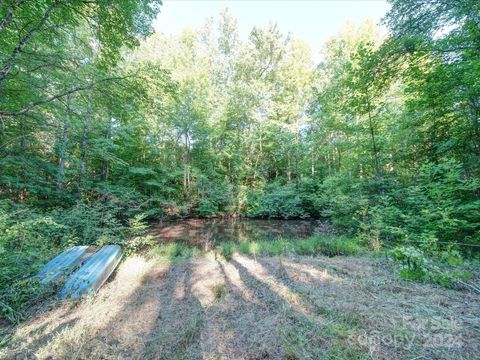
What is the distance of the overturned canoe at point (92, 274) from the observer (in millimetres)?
2605

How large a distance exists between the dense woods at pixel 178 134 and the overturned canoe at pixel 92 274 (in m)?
0.41

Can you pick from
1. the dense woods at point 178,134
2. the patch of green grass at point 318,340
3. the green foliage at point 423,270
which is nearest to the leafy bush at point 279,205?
the dense woods at point 178,134

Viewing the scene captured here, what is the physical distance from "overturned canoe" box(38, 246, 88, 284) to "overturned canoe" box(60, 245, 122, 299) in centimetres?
14

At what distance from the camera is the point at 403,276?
8.62 feet

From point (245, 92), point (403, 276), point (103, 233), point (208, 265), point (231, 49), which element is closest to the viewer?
point (403, 276)

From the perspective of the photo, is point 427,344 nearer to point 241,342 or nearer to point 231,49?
point 241,342

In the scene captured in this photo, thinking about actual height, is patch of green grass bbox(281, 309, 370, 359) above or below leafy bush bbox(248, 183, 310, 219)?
below

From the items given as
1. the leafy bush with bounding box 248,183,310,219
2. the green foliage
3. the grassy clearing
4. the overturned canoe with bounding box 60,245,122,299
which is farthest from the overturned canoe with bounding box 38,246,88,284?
the leafy bush with bounding box 248,183,310,219

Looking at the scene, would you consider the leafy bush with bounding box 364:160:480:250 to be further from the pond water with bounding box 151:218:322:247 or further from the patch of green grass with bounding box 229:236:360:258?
the pond water with bounding box 151:218:322:247

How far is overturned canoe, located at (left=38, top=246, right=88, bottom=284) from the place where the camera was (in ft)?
8.98

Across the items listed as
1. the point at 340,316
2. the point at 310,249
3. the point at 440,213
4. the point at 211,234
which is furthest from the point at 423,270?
the point at 211,234

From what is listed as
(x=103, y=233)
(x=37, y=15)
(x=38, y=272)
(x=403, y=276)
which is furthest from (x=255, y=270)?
(x=37, y=15)

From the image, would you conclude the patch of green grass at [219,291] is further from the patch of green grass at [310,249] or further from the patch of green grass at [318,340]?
the patch of green grass at [310,249]

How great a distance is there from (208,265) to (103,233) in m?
3.08
